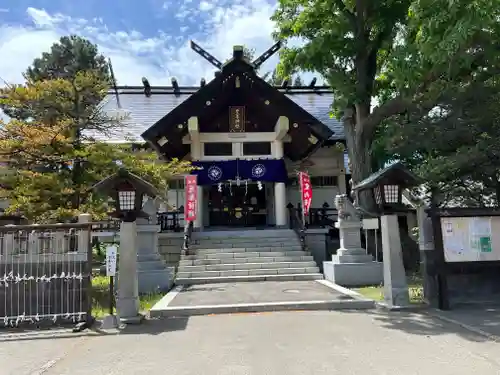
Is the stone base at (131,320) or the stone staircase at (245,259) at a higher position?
the stone staircase at (245,259)

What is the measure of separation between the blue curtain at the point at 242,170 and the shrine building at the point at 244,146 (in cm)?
4

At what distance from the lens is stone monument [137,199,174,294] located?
11.0 meters

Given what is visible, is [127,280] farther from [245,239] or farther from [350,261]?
[245,239]

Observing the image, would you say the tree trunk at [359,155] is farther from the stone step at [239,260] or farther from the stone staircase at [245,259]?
the stone staircase at [245,259]

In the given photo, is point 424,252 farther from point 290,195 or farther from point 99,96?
point 290,195

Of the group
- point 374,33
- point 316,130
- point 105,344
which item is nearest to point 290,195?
point 316,130

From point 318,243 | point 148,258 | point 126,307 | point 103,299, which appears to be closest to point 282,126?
point 318,243

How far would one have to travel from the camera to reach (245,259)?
13500 mm

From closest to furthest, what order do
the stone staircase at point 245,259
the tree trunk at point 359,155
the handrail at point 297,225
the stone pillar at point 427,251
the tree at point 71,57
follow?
the stone pillar at point 427,251 → the stone staircase at point 245,259 → the tree trunk at point 359,155 → the handrail at point 297,225 → the tree at point 71,57

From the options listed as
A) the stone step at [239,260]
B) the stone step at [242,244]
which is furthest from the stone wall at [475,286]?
the stone step at [242,244]

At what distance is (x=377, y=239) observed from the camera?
14.9 m

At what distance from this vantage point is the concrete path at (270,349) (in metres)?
4.74

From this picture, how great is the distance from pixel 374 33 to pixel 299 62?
2.74 m

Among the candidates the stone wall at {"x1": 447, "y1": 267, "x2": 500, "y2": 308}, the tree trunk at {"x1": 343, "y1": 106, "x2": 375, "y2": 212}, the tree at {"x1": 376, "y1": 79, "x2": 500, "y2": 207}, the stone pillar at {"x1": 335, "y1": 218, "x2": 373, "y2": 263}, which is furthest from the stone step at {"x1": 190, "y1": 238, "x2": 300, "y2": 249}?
the stone wall at {"x1": 447, "y1": 267, "x2": 500, "y2": 308}
